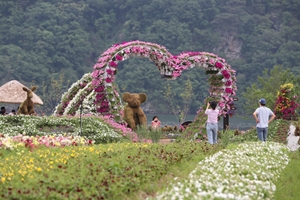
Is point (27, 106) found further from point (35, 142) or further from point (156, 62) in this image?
point (35, 142)

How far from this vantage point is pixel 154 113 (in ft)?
265

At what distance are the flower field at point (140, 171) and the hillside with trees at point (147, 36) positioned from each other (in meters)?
58.5

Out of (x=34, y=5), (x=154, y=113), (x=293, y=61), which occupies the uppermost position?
(x=34, y=5)

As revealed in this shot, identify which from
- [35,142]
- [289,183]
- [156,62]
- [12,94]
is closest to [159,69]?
[156,62]

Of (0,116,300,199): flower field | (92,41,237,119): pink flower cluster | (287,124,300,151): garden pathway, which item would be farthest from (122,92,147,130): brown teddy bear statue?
(0,116,300,199): flower field

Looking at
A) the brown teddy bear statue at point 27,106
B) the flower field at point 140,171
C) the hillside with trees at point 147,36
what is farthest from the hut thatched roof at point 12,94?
the hillside with trees at point 147,36

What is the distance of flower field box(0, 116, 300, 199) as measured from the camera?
8531 millimetres

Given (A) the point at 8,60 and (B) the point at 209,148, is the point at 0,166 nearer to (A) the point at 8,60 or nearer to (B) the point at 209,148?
(B) the point at 209,148

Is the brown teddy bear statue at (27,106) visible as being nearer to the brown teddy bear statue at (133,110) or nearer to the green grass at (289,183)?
the brown teddy bear statue at (133,110)

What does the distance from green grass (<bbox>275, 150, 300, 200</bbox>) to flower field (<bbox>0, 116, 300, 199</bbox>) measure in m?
0.06

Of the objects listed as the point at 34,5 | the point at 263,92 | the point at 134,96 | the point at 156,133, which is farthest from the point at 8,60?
the point at 156,133

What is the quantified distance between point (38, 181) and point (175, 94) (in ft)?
212

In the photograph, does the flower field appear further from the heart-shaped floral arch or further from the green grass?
the heart-shaped floral arch

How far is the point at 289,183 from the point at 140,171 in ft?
10.9
